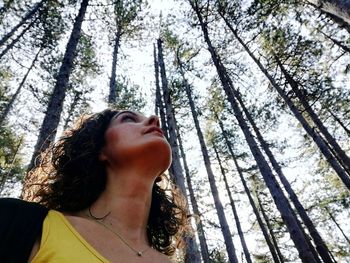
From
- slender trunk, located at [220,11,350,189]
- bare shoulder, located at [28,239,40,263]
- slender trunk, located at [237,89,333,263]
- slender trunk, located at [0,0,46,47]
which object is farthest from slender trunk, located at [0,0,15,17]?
bare shoulder, located at [28,239,40,263]

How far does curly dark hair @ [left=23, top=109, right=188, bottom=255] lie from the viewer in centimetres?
223

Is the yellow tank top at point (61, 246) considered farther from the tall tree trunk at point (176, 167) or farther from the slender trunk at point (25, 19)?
the slender trunk at point (25, 19)

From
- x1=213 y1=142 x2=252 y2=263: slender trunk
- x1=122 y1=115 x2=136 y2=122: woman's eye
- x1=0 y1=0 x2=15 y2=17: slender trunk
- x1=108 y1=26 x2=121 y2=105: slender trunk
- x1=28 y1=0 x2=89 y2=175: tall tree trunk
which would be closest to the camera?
x1=122 y1=115 x2=136 y2=122: woman's eye

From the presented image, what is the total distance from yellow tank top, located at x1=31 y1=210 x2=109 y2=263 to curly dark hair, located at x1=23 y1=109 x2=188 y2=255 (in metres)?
0.73

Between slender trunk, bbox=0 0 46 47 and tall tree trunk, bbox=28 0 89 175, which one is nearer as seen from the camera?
tall tree trunk, bbox=28 0 89 175

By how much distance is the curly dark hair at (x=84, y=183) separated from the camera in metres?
2.23

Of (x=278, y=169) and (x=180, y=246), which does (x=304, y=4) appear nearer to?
(x=278, y=169)

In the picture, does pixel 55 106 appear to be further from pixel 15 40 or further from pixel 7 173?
pixel 7 173

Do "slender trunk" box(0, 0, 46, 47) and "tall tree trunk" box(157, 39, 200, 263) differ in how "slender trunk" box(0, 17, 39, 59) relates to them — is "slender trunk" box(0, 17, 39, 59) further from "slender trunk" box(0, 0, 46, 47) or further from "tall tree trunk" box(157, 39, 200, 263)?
"tall tree trunk" box(157, 39, 200, 263)

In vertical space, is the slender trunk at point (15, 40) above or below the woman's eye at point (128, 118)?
above

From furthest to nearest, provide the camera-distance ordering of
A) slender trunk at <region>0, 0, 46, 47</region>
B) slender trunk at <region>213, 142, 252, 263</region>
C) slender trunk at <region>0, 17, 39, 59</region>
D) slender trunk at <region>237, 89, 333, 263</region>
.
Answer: slender trunk at <region>213, 142, 252, 263</region> → slender trunk at <region>0, 17, 39, 59</region> → slender trunk at <region>0, 0, 46, 47</region> → slender trunk at <region>237, 89, 333, 263</region>

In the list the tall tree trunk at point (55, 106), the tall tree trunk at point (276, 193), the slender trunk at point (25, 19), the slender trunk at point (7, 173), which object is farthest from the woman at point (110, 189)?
the slender trunk at point (7, 173)

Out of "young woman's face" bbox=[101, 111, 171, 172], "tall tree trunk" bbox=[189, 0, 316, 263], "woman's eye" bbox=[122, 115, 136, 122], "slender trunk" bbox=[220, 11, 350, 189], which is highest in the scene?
"slender trunk" bbox=[220, 11, 350, 189]

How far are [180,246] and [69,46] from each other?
21.3 feet
